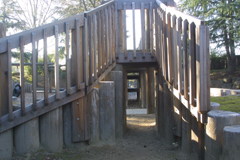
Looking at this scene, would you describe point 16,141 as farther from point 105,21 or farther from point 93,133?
point 105,21

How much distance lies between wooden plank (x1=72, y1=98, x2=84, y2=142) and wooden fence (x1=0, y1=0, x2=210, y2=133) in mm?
168

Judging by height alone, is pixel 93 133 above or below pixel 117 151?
above

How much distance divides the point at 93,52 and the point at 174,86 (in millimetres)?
1930

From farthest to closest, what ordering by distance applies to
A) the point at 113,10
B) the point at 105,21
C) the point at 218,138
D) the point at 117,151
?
the point at 113,10
the point at 105,21
the point at 117,151
the point at 218,138

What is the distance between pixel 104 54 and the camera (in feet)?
18.1

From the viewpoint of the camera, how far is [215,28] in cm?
1798

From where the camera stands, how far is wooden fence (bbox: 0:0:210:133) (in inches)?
130

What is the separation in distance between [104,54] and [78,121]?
1.84m

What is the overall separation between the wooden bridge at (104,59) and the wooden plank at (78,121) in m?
0.03

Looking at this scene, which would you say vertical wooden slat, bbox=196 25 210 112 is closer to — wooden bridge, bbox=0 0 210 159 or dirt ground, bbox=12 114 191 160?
wooden bridge, bbox=0 0 210 159

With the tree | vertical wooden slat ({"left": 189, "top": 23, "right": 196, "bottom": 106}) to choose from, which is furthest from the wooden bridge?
the tree

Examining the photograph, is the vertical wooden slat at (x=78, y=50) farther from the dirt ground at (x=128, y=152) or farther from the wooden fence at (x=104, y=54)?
the dirt ground at (x=128, y=152)

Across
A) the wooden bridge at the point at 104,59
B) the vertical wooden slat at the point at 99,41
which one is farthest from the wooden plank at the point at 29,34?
the vertical wooden slat at the point at 99,41

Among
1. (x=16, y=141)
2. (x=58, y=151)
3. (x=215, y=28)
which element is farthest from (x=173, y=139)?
(x=215, y=28)
